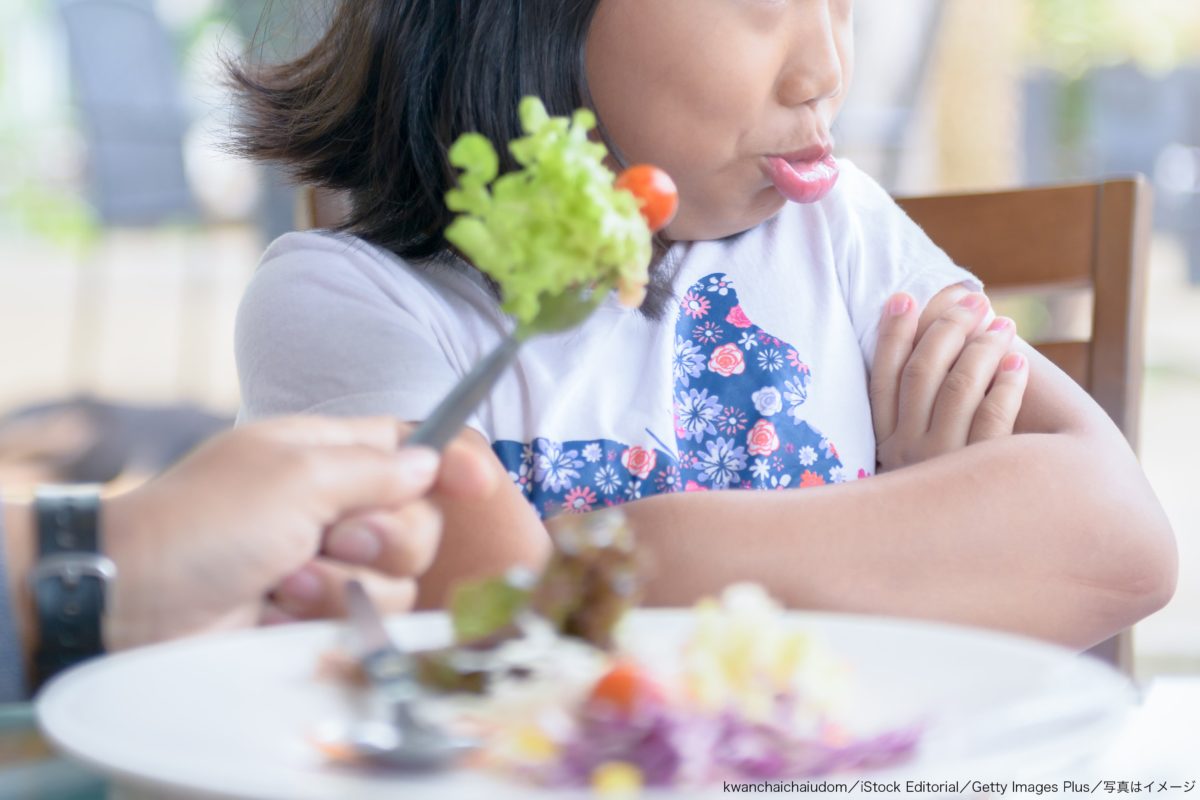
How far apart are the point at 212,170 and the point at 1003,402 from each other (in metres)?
4.17

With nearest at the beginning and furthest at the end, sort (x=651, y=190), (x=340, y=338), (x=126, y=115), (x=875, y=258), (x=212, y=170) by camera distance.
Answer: (x=651, y=190) → (x=340, y=338) → (x=875, y=258) → (x=126, y=115) → (x=212, y=170)

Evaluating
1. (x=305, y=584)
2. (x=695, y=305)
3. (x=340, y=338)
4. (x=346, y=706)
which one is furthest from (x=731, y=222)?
(x=346, y=706)

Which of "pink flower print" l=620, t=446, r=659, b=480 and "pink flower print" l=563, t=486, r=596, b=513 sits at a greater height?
"pink flower print" l=620, t=446, r=659, b=480

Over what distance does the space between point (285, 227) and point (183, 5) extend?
1419mm

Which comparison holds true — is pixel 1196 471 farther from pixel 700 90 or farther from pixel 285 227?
pixel 700 90

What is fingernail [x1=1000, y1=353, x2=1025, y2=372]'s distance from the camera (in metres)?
1.08

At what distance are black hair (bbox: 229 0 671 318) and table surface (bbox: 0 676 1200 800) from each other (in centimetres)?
52

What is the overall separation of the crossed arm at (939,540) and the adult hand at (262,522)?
0.75 ft

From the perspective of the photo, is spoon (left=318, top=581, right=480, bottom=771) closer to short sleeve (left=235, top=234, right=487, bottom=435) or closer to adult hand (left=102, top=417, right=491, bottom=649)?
adult hand (left=102, top=417, right=491, bottom=649)

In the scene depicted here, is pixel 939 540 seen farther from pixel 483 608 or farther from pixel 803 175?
pixel 483 608

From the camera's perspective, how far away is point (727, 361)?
3.76 feet

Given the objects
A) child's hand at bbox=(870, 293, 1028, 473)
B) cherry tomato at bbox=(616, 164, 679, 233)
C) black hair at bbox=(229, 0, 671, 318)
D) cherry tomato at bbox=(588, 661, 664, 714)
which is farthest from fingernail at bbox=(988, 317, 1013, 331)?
cherry tomato at bbox=(588, 661, 664, 714)

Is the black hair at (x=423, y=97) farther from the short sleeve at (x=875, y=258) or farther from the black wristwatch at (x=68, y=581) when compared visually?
the black wristwatch at (x=68, y=581)

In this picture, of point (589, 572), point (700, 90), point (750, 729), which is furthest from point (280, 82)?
point (750, 729)
